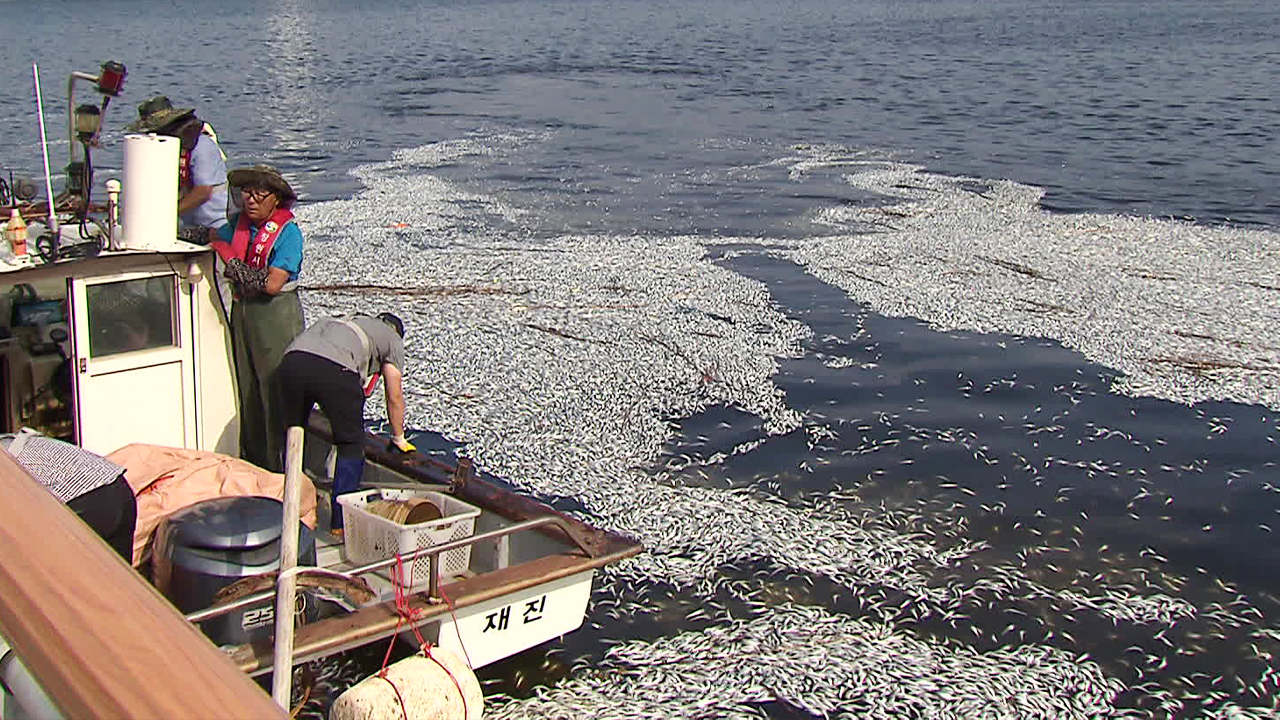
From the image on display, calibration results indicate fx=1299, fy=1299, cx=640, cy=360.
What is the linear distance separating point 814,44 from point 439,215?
4747 centimetres

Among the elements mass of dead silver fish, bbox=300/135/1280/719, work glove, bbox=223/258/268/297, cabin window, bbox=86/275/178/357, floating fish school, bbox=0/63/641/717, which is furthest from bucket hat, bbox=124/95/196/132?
mass of dead silver fish, bbox=300/135/1280/719

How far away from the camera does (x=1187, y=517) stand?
10.2m

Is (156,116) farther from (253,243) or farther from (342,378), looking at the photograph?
(342,378)

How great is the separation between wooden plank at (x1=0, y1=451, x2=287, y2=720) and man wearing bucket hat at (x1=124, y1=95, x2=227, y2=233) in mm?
8687

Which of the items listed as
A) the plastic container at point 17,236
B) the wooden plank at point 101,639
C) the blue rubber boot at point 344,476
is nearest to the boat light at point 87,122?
the plastic container at point 17,236

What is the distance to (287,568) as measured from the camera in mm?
4355

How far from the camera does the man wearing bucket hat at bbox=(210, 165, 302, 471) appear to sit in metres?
8.48

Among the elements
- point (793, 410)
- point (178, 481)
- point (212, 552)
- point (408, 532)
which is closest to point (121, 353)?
point (178, 481)

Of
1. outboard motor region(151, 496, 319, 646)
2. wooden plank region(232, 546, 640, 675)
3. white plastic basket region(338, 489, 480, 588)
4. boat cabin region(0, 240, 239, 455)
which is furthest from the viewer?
boat cabin region(0, 240, 239, 455)

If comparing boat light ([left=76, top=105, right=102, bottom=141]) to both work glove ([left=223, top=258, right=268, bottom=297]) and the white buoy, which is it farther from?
the white buoy

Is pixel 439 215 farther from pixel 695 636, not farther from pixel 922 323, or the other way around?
pixel 695 636

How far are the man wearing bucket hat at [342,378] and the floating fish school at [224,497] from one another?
289 mm

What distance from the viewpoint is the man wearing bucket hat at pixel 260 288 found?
27.8 feet

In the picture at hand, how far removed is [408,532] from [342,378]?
1.33 m
